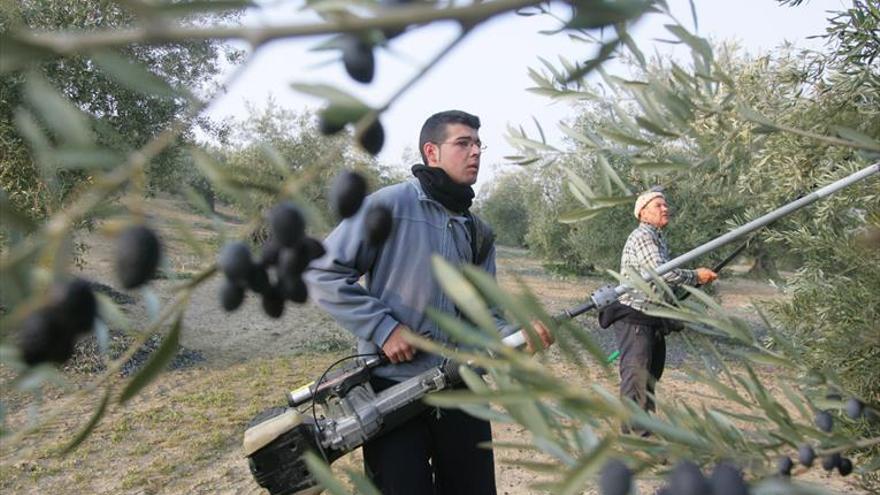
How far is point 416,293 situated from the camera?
6.97 ft

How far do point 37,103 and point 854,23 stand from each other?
212cm

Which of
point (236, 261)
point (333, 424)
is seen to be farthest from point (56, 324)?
point (333, 424)

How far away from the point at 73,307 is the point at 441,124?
75.1 inches

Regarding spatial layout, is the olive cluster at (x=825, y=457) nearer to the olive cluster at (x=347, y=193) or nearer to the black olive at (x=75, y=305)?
the olive cluster at (x=347, y=193)

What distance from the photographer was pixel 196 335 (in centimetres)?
971

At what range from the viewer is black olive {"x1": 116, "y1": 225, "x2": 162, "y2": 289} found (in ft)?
1.33

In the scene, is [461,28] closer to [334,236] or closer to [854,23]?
[334,236]

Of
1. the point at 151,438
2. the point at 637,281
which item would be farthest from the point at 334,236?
the point at 151,438

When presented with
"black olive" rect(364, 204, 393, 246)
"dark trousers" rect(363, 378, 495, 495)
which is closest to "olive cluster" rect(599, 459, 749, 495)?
"black olive" rect(364, 204, 393, 246)

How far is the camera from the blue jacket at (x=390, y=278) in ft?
6.81

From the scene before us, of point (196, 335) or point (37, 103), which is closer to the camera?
point (37, 103)

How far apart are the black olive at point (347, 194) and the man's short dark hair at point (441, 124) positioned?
1.69 metres

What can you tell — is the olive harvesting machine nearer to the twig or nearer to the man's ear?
the man's ear

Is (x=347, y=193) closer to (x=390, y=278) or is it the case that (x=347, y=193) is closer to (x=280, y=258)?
(x=280, y=258)
